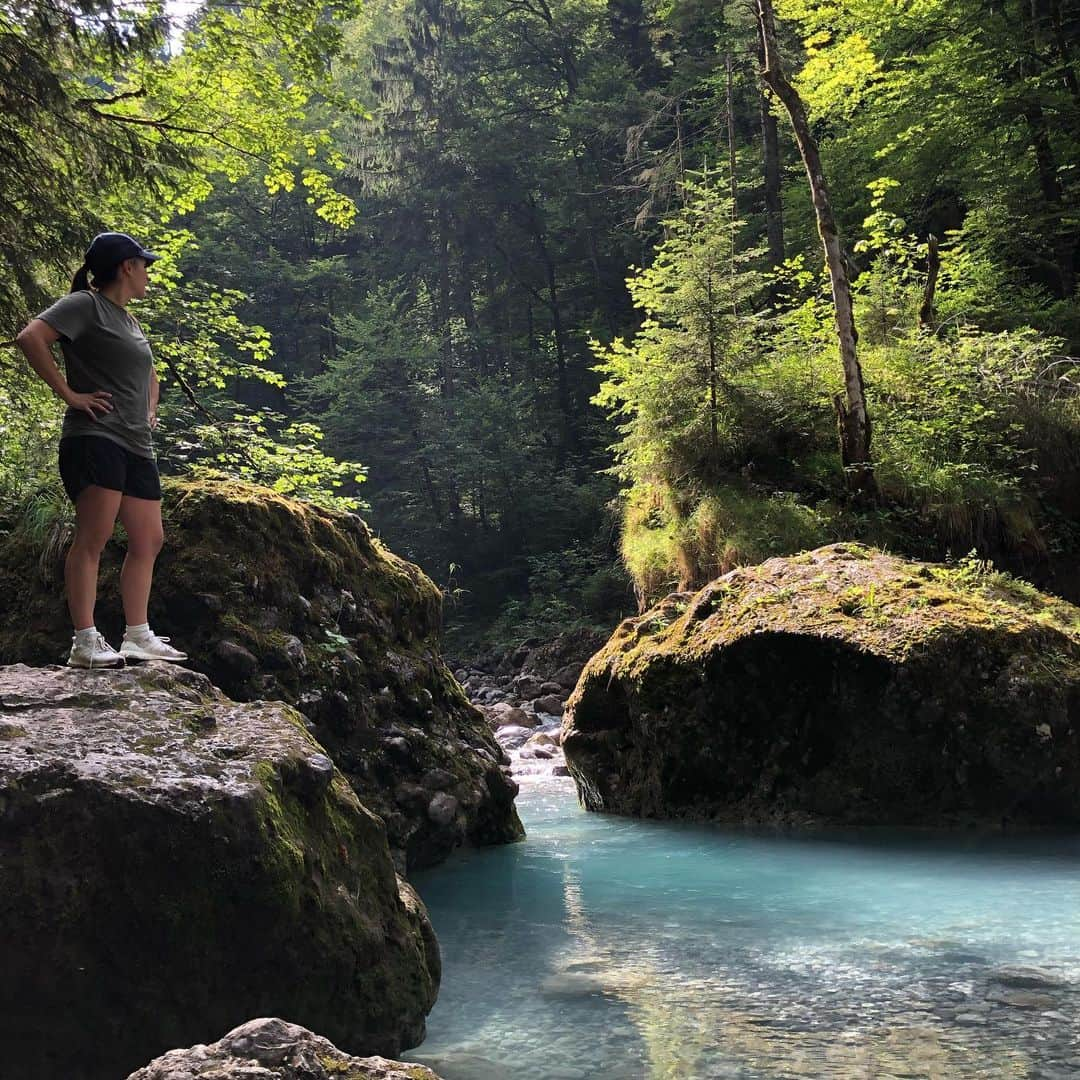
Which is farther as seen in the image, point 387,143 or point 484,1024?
point 387,143

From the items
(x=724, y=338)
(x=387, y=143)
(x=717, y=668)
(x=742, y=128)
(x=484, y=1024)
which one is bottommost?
(x=484, y=1024)

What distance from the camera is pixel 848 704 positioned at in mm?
7469

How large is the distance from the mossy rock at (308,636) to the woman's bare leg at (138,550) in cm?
172

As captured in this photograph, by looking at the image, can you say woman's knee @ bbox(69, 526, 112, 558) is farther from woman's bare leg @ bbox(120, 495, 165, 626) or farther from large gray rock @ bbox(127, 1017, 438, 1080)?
large gray rock @ bbox(127, 1017, 438, 1080)

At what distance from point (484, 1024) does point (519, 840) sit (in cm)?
380

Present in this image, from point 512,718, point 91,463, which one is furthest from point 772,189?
point 91,463

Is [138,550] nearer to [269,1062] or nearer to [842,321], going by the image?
[269,1062]

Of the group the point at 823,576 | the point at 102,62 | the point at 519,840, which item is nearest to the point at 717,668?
the point at 823,576

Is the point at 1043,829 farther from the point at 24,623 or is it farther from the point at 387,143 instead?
the point at 387,143

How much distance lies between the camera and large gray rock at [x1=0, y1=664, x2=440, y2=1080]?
306 centimetres

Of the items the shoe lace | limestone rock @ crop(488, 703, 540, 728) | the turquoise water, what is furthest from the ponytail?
limestone rock @ crop(488, 703, 540, 728)

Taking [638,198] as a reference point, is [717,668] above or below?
below

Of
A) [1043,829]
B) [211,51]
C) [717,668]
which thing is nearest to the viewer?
[1043,829]

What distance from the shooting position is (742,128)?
25500 mm
